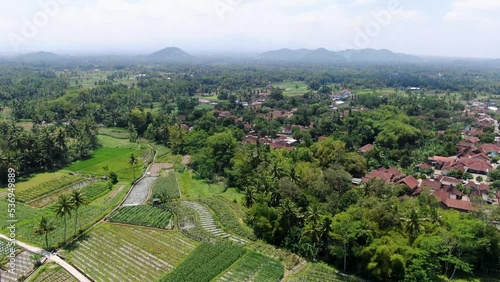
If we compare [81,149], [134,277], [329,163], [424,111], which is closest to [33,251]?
[134,277]

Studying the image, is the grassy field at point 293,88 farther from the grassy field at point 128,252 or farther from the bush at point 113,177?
the grassy field at point 128,252

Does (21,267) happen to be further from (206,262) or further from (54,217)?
(206,262)

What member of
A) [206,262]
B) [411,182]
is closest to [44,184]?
[206,262]

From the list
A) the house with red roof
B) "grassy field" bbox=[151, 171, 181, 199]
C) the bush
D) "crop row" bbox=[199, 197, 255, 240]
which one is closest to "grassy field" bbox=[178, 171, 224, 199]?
"grassy field" bbox=[151, 171, 181, 199]

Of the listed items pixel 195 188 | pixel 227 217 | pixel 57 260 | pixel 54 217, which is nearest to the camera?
pixel 57 260

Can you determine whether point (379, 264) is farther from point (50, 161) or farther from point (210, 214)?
point (50, 161)

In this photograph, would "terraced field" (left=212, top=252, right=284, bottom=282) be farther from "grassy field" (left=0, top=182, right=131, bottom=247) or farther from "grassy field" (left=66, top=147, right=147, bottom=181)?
"grassy field" (left=66, top=147, right=147, bottom=181)
